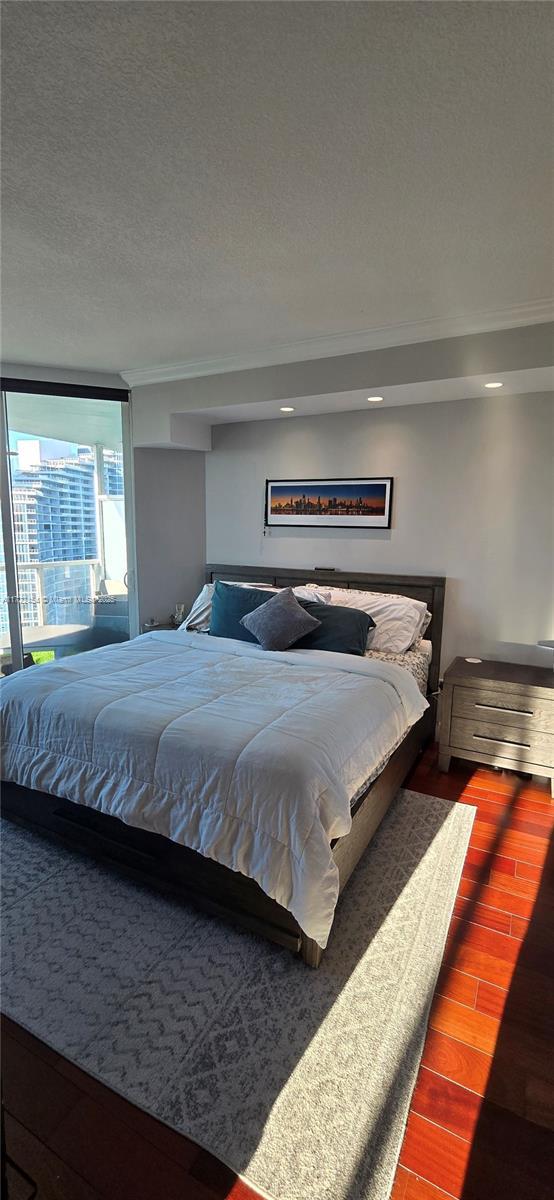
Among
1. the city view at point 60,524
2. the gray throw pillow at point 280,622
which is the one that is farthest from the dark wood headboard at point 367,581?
the city view at point 60,524

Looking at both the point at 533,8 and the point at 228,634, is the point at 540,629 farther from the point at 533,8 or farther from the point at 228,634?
the point at 533,8

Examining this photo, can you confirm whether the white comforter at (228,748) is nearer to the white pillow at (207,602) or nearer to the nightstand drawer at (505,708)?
the nightstand drawer at (505,708)

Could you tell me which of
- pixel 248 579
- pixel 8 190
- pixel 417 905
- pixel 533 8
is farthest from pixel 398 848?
pixel 8 190

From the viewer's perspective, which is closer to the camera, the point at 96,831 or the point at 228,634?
the point at 96,831

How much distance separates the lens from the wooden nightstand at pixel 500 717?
295 cm

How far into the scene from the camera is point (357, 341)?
306cm

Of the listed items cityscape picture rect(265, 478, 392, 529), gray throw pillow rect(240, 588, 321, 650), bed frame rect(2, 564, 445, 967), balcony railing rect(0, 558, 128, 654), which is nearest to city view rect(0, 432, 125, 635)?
A: balcony railing rect(0, 558, 128, 654)

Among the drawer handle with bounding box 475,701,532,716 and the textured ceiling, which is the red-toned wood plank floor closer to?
the drawer handle with bounding box 475,701,532,716

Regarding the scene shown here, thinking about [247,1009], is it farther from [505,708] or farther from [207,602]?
[207,602]

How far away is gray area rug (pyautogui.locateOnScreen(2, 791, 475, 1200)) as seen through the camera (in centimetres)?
133

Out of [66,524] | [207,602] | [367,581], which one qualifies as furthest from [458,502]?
[66,524]

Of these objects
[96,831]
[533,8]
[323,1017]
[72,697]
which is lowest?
[323,1017]

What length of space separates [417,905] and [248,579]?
278cm

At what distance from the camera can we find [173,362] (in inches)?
146
